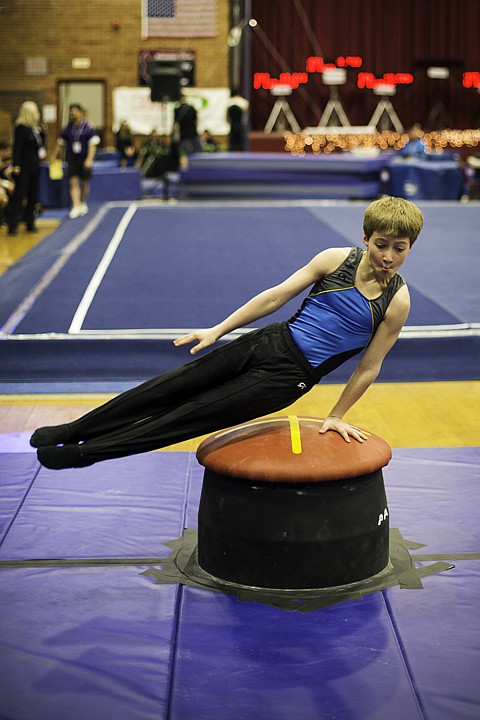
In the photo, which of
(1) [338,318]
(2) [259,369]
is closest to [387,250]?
(1) [338,318]

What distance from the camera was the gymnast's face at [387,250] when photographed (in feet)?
9.37

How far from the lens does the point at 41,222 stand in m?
13.4

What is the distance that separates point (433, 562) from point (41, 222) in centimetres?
1110

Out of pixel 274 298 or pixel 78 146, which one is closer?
pixel 274 298

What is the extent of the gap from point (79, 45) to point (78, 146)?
8925 millimetres

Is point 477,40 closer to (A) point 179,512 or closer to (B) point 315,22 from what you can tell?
(B) point 315,22

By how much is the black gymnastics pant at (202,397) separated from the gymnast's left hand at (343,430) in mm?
130

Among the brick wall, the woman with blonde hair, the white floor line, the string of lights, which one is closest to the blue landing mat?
the white floor line

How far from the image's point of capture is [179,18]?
20.0m

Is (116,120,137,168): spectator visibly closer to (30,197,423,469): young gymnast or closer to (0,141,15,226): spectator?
(0,141,15,226): spectator

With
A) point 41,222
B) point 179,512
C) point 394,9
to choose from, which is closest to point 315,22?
point 394,9

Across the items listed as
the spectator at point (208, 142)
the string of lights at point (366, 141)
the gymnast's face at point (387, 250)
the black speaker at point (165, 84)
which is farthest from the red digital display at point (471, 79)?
the gymnast's face at point (387, 250)

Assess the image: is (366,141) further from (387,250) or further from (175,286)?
(387,250)

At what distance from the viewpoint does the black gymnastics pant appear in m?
2.97
